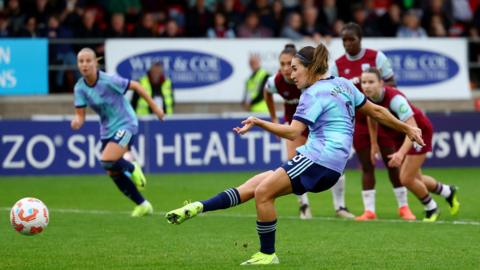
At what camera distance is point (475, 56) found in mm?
26359

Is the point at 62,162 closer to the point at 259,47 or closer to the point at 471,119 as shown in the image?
the point at 259,47

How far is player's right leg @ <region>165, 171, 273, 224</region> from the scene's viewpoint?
9.49 meters

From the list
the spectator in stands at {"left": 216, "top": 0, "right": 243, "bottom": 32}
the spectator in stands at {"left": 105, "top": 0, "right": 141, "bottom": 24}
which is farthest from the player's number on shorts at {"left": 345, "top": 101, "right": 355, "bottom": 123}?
the spectator in stands at {"left": 105, "top": 0, "right": 141, "bottom": 24}

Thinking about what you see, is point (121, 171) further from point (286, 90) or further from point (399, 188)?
point (399, 188)

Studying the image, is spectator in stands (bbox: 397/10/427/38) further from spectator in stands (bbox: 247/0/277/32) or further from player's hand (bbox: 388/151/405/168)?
player's hand (bbox: 388/151/405/168)

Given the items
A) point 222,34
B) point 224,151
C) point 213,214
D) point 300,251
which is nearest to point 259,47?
point 222,34

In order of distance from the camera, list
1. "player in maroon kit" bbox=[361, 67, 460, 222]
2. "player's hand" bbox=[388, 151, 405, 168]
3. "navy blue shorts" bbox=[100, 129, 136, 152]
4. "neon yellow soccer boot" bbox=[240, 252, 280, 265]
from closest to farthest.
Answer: "neon yellow soccer boot" bbox=[240, 252, 280, 265] → "player's hand" bbox=[388, 151, 405, 168] → "player in maroon kit" bbox=[361, 67, 460, 222] → "navy blue shorts" bbox=[100, 129, 136, 152]

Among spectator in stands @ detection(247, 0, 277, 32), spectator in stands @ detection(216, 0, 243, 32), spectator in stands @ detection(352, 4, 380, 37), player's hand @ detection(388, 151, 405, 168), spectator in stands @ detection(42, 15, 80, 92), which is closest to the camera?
player's hand @ detection(388, 151, 405, 168)

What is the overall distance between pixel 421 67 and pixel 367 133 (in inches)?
426

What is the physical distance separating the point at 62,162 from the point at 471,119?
825cm

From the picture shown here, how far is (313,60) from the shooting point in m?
9.64

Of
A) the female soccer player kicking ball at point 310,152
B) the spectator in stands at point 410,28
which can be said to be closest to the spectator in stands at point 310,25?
the spectator in stands at point 410,28

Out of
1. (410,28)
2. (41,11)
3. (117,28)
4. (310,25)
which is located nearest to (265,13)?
(310,25)

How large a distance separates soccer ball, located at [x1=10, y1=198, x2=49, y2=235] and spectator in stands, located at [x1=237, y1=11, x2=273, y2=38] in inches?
552
